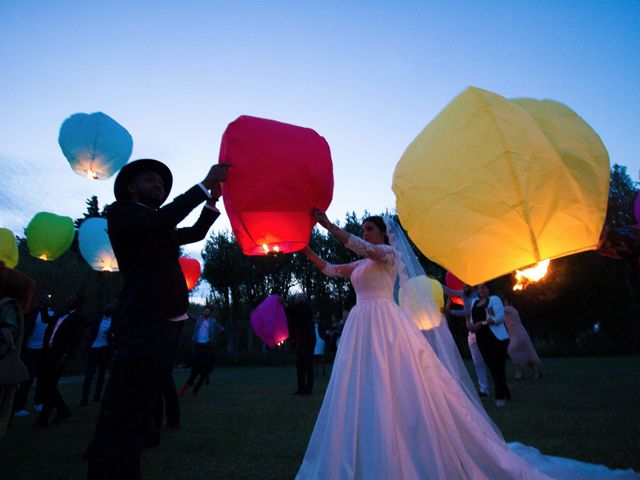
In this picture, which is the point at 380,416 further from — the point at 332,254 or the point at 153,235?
the point at 332,254

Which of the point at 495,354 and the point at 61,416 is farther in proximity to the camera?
the point at 495,354

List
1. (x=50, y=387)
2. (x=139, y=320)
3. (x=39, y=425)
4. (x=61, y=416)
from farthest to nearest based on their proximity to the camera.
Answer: (x=61, y=416), (x=50, y=387), (x=39, y=425), (x=139, y=320)

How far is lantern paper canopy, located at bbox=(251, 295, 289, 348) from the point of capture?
1227 cm

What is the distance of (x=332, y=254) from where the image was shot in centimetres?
3155

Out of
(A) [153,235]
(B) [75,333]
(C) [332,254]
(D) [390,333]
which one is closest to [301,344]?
(B) [75,333]

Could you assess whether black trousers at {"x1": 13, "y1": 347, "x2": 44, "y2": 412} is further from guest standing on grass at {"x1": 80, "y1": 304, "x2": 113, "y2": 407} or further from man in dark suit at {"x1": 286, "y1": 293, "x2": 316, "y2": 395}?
man in dark suit at {"x1": 286, "y1": 293, "x2": 316, "y2": 395}

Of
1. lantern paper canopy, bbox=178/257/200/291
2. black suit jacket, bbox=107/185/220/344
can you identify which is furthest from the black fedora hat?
lantern paper canopy, bbox=178/257/200/291

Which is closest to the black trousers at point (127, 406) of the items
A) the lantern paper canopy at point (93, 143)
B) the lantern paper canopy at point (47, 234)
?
the lantern paper canopy at point (93, 143)

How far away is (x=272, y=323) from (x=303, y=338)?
2.67 m

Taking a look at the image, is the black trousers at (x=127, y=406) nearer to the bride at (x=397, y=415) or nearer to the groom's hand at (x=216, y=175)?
the groom's hand at (x=216, y=175)

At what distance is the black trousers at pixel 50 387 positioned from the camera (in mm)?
6074

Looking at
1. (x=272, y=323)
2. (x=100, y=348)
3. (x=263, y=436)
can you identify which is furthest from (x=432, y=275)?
(x=263, y=436)

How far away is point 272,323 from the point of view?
12289mm

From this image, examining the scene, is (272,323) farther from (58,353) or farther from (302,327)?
(58,353)
